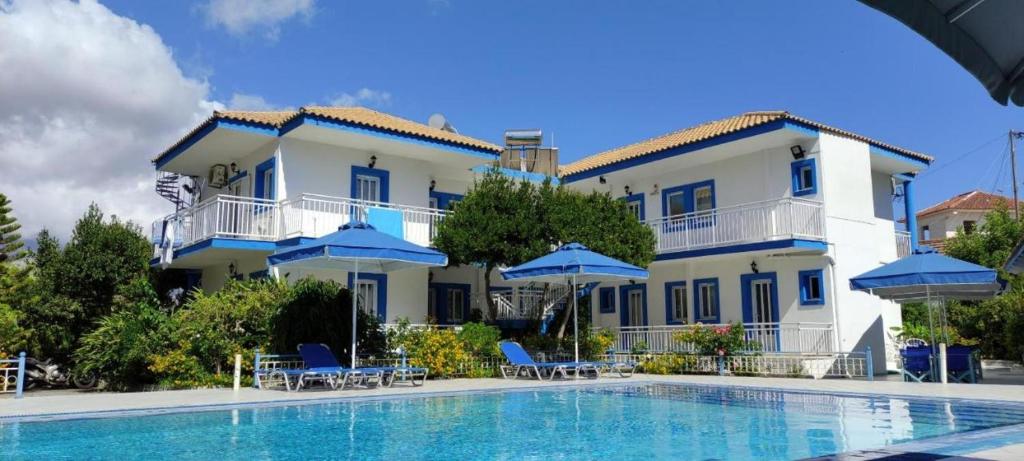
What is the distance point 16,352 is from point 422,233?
9846 millimetres

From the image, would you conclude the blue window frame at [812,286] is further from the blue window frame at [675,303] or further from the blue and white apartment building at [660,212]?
the blue window frame at [675,303]

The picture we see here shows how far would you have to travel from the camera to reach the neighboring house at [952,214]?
53.1m

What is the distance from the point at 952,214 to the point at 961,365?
4485 cm

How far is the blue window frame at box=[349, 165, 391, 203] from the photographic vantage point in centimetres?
1948

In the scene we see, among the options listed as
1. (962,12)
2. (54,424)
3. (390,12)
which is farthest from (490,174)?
(962,12)

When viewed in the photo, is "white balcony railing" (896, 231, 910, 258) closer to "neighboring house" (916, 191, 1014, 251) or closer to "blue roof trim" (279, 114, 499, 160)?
"blue roof trim" (279, 114, 499, 160)

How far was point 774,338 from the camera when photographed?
18562 mm

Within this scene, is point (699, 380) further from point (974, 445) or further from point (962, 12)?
point (962, 12)

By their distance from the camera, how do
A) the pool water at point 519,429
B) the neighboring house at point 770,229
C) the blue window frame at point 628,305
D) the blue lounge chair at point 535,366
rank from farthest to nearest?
the blue window frame at point 628,305 → the neighboring house at point 770,229 → the blue lounge chair at point 535,366 → the pool water at point 519,429

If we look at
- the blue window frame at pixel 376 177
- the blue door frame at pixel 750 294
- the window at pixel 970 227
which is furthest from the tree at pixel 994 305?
the blue window frame at pixel 376 177

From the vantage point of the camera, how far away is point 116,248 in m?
19.6

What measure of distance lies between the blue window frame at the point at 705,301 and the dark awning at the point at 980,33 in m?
17.9

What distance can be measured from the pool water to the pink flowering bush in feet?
17.1

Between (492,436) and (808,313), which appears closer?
(492,436)
